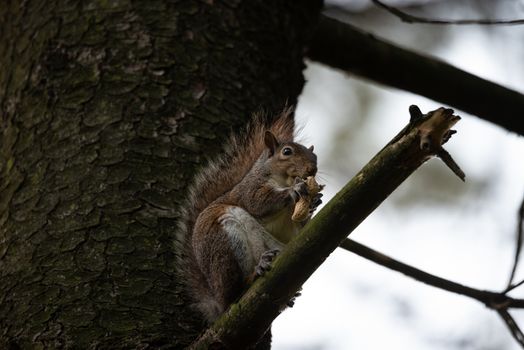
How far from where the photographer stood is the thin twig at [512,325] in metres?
2.22

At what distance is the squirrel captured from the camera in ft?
6.81

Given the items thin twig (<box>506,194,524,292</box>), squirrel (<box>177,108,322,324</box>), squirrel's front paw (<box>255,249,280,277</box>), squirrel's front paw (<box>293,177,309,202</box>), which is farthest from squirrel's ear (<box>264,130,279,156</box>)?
thin twig (<box>506,194,524,292</box>)

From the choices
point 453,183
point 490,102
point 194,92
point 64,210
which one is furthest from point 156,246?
point 453,183

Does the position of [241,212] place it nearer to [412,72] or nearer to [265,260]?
[265,260]

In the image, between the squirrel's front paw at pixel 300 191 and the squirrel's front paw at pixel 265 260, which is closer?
the squirrel's front paw at pixel 265 260

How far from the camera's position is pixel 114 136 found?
231 cm

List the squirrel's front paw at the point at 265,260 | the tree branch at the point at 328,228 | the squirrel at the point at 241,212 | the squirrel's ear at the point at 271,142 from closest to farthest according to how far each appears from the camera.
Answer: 1. the tree branch at the point at 328,228
2. the squirrel's front paw at the point at 265,260
3. the squirrel at the point at 241,212
4. the squirrel's ear at the point at 271,142

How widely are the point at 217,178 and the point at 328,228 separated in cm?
90

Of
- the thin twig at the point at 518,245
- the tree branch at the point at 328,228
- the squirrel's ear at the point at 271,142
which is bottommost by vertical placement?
the tree branch at the point at 328,228

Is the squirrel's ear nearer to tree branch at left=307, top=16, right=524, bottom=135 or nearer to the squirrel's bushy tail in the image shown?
the squirrel's bushy tail

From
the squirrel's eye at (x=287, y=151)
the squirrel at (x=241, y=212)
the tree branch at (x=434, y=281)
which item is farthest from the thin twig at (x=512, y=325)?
the squirrel's eye at (x=287, y=151)

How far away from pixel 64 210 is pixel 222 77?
0.65 metres

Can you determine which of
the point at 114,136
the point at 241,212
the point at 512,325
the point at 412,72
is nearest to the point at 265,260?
the point at 241,212

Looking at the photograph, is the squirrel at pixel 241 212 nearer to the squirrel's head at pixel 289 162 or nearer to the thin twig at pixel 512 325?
the squirrel's head at pixel 289 162
